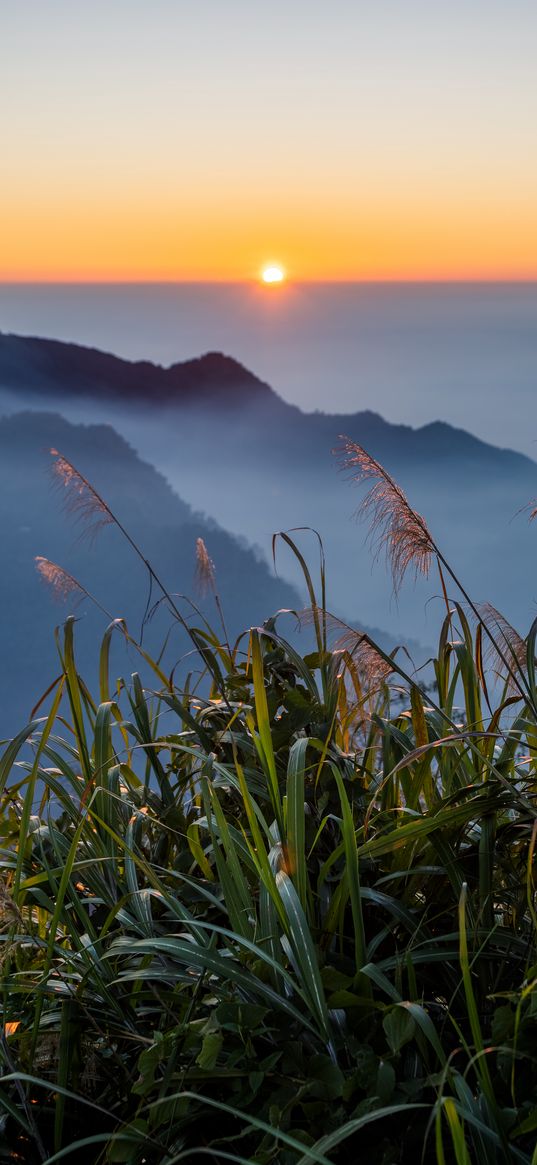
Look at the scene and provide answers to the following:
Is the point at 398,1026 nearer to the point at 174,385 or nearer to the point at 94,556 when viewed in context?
the point at 94,556

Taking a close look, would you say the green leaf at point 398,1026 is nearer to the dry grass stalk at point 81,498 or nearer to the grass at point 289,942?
the grass at point 289,942

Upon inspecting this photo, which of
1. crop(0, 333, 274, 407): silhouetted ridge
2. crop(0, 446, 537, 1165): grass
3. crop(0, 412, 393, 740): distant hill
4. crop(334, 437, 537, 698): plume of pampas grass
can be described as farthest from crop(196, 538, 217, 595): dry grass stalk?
crop(0, 333, 274, 407): silhouetted ridge

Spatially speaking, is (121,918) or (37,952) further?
(37,952)

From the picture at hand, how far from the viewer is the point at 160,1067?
0.86 m

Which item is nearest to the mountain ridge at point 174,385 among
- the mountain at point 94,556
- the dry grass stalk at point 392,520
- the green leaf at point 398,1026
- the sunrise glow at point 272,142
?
the mountain at point 94,556

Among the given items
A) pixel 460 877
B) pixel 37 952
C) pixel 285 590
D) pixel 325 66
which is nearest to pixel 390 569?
pixel 460 877

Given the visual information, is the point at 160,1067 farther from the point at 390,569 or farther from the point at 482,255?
the point at 482,255

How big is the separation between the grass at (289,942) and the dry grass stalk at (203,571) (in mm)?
59

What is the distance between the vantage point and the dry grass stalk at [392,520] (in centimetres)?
98

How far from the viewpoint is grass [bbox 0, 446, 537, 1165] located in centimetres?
74

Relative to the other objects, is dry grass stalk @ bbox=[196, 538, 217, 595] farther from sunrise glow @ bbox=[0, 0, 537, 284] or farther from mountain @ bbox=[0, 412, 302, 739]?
mountain @ bbox=[0, 412, 302, 739]

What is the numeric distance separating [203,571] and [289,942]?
552mm

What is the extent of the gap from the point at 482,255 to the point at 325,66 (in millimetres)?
10485

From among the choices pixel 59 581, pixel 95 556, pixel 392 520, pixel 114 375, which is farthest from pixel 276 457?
pixel 392 520
